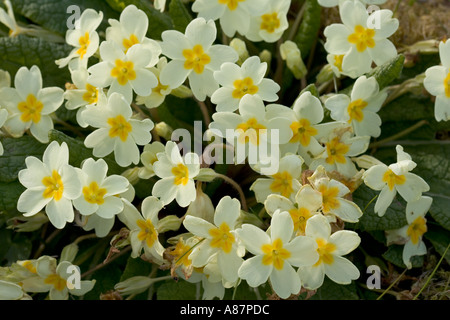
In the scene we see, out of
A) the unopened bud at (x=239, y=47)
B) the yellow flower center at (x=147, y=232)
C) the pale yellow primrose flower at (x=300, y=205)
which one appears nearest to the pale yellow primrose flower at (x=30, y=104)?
the yellow flower center at (x=147, y=232)

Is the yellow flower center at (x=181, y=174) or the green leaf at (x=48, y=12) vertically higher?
the green leaf at (x=48, y=12)

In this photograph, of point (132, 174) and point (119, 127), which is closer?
point (119, 127)

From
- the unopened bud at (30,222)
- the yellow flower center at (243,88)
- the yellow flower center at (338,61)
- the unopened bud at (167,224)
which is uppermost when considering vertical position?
the yellow flower center at (243,88)

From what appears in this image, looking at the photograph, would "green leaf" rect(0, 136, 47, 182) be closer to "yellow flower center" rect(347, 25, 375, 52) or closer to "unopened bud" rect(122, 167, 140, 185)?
"unopened bud" rect(122, 167, 140, 185)

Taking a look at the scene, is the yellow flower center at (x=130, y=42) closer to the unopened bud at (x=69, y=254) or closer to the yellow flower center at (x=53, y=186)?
the yellow flower center at (x=53, y=186)

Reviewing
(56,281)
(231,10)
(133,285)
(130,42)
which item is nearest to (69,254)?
(56,281)

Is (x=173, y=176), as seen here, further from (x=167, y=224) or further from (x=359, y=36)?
(x=359, y=36)

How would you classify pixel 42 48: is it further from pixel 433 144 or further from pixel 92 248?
pixel 433 144

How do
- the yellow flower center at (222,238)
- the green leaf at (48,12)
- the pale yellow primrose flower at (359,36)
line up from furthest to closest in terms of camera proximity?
the green leaf at (48,12)
the pale yellow primrose flower at (359,36)
the yellow flower center at (222,238)
